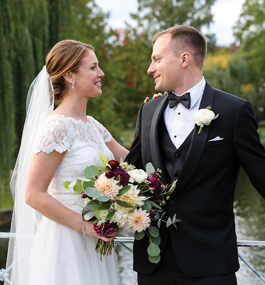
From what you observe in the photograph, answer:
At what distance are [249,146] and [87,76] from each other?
1.23m

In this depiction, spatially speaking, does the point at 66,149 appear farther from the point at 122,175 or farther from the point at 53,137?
the point at 122,175

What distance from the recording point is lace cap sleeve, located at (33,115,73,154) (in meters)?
2.37

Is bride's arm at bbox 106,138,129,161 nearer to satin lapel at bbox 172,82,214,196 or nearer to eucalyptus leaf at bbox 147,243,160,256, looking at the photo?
satin lapel at bbox 172,82,214,196

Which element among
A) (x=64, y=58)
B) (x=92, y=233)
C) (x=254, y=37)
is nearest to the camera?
(x=92, y=233)

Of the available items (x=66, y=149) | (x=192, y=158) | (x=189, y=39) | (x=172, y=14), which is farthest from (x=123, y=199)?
(x=172, y=14)

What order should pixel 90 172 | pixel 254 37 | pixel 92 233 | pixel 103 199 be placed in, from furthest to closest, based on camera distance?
pixel 254 37 < pixel 92 233 < pixel 90 172 < pixel 103 199

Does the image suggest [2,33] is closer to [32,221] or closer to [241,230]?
[32,221]

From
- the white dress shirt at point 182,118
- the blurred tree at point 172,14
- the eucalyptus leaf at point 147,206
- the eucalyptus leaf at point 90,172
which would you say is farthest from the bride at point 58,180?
the blurred tree at point 172,14

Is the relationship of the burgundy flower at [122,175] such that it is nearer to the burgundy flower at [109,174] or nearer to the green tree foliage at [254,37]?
the burgundy flower at [109,174]

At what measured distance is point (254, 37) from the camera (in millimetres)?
35125

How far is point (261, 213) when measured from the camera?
428 inches

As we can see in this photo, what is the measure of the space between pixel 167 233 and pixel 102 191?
1.70ft

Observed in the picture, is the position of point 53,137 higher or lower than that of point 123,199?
higher

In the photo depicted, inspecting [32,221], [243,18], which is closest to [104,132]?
[32,221]
